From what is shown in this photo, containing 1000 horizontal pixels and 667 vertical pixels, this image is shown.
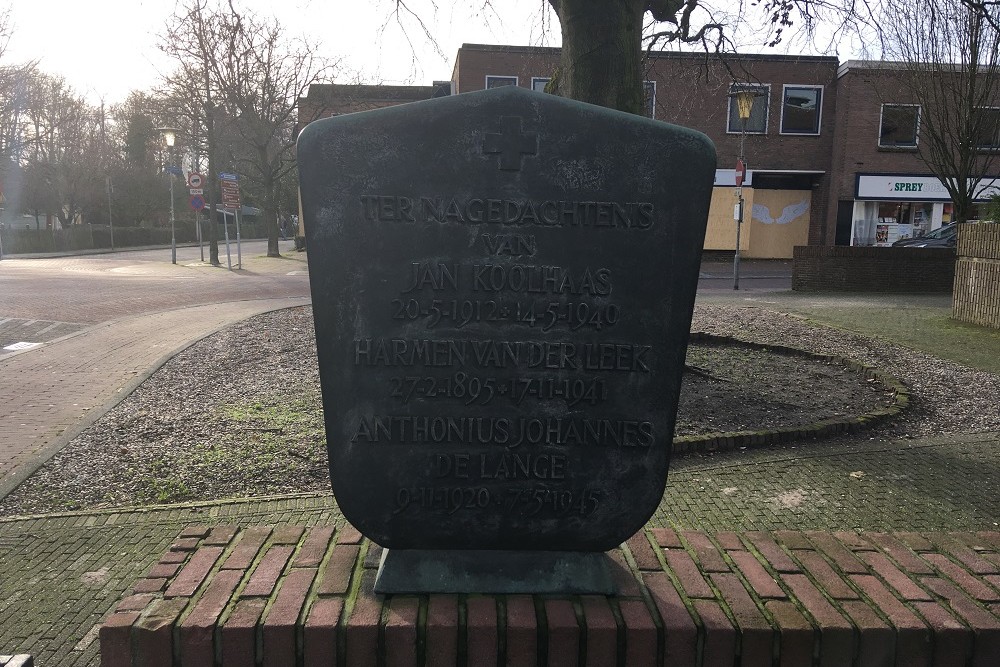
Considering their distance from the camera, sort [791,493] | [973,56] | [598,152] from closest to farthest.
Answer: [598,152] → [791,493] → [973,56]

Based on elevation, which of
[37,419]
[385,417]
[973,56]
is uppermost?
[973,56]

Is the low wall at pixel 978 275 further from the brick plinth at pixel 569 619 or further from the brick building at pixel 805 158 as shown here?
the brick building at pixel 805 158

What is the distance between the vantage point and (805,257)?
747 inches

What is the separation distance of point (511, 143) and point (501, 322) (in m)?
0.50

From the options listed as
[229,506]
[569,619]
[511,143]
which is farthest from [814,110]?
[569,619]

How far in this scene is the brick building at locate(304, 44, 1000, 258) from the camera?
31078 mm

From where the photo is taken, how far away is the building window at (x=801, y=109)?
32.0 m

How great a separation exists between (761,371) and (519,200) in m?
6.53

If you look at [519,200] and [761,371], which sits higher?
[519,200]

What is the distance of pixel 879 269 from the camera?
19.0 meters

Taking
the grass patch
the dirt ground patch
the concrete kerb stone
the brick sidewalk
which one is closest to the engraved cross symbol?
the brick sidewalk

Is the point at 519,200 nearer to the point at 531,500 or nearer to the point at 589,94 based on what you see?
the point at 531,500

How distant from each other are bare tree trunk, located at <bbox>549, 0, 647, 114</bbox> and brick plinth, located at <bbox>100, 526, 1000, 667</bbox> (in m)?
5.28

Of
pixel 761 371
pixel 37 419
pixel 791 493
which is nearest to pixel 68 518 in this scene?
pixel 37 419
